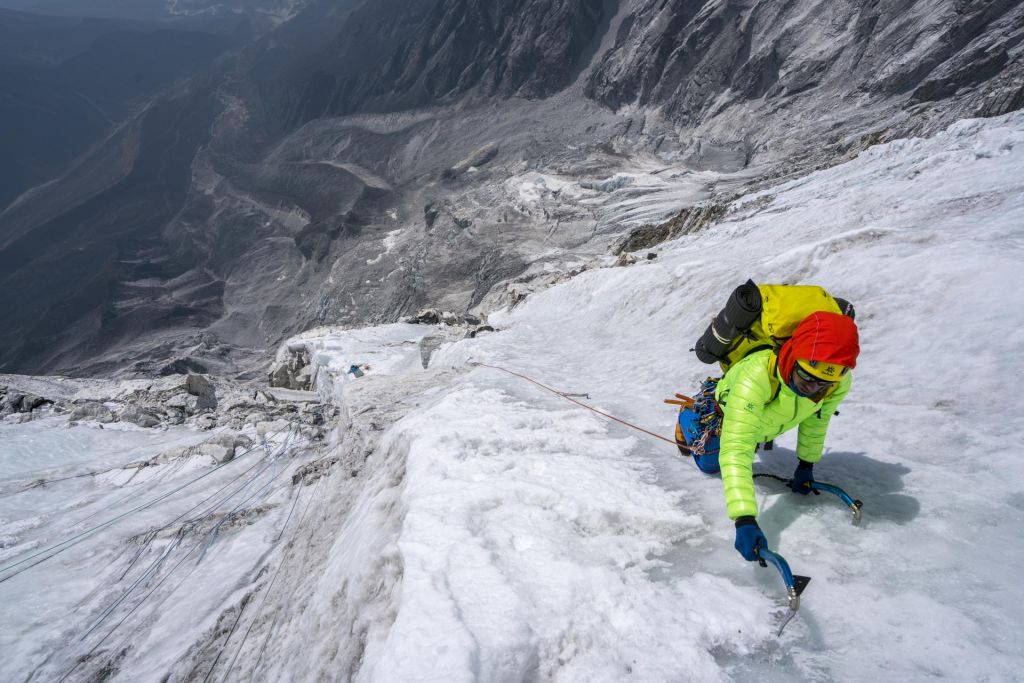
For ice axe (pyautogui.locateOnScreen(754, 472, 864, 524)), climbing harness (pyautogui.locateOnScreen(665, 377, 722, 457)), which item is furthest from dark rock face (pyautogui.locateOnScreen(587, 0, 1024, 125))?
ice axe (pyautogui.locateOnScreen(754, 472, 864, 524))

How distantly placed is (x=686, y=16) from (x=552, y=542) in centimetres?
6365

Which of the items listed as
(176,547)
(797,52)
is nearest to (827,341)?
(176,547)

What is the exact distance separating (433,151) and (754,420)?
256ft

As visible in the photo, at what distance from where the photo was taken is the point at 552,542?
3.59 m

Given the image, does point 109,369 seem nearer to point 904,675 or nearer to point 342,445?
point 342,445

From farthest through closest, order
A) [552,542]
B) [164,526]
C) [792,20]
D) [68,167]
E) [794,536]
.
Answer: [68,167] < [792,20] < [164,526] < [552,542] < [794,536]

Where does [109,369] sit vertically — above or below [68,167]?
below

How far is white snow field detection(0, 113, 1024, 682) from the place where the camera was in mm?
2676

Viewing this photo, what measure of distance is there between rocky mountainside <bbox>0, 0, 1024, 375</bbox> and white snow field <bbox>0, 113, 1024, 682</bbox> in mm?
20445

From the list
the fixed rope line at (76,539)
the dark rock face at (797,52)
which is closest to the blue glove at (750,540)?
the fixed rope line at (76,539)

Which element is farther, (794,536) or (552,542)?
(552,542)

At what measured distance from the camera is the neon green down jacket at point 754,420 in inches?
115

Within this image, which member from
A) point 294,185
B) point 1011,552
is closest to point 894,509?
point 1011,552

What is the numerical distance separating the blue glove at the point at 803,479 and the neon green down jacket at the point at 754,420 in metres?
0.09
